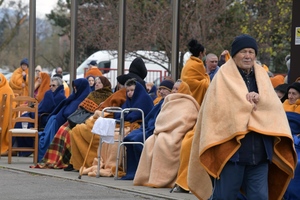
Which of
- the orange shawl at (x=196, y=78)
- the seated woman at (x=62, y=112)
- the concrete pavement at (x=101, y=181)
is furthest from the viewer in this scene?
the seated woman at (x=62, y=112)

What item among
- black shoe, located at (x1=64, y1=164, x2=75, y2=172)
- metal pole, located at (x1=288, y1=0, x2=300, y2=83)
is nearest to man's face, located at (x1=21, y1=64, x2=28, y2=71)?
black shoe, located at (x1=64, y1=164, x2=75, y2=172)

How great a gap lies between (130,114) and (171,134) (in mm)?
1628

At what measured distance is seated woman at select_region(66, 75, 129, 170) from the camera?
547 inches

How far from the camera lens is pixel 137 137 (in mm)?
12797

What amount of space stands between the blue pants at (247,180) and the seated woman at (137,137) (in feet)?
18.2

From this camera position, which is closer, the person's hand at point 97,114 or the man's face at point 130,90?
the man's face at point 130,90

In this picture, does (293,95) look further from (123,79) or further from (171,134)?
(123,79)

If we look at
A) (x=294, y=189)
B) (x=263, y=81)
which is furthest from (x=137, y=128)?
(x=263, y=81)

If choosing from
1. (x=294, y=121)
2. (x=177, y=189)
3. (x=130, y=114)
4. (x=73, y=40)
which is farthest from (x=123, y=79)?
(x=73, y=40)

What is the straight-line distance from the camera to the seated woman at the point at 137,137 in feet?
42.1

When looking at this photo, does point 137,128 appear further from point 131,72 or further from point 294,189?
point 294,189

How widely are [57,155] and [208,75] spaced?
362 centimetres

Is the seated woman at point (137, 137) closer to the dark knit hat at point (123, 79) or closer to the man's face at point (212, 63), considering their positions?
the man's face at point (212, 63)

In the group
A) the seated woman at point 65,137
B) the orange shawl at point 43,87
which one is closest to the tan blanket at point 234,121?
the seated woman at point 65,137
